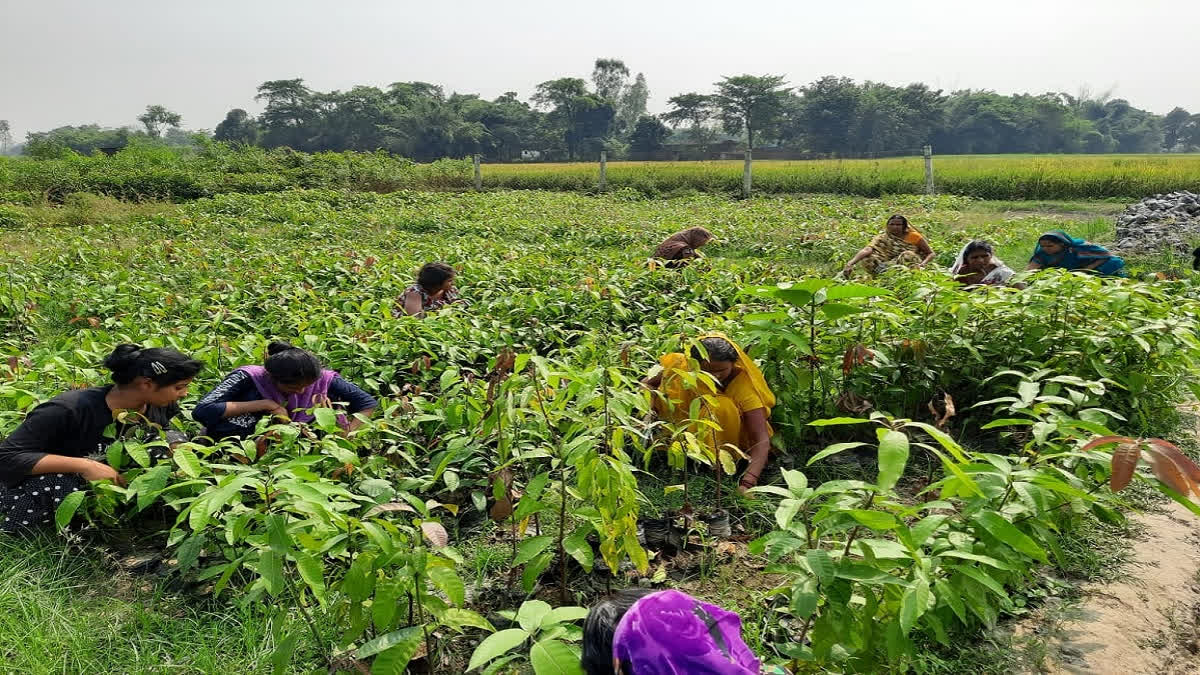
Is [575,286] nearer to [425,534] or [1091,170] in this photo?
[425,534]

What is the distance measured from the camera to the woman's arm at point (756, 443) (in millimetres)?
3002

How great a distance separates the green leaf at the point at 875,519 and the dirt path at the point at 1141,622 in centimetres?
105

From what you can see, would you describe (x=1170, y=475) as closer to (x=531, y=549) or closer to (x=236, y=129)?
(x=531, y=549)

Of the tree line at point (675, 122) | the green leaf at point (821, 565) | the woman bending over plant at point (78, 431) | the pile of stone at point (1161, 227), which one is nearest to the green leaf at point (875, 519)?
the green leaf at point (821, 565)

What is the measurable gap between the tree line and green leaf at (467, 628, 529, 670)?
51.7 meters

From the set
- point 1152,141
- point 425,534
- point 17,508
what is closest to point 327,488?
point 425,534

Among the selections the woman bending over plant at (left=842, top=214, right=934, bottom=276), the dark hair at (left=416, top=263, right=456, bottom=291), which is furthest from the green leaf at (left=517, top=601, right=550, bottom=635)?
the woman bending over plant at (left=842, top=214, right=934, bottom=276)

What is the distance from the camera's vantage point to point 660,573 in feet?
7.84

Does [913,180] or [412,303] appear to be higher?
[913,180]

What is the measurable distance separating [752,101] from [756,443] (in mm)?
59977

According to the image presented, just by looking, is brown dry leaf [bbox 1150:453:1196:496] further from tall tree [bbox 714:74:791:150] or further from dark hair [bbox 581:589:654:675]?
tall tree [bbox 714:74:791:150]

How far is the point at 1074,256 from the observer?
5227 mm

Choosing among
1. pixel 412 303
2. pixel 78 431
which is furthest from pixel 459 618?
pixel 412 303

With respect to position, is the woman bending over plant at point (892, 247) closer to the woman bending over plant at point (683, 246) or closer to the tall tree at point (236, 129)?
the woman bending over plant at point (683, 246)
